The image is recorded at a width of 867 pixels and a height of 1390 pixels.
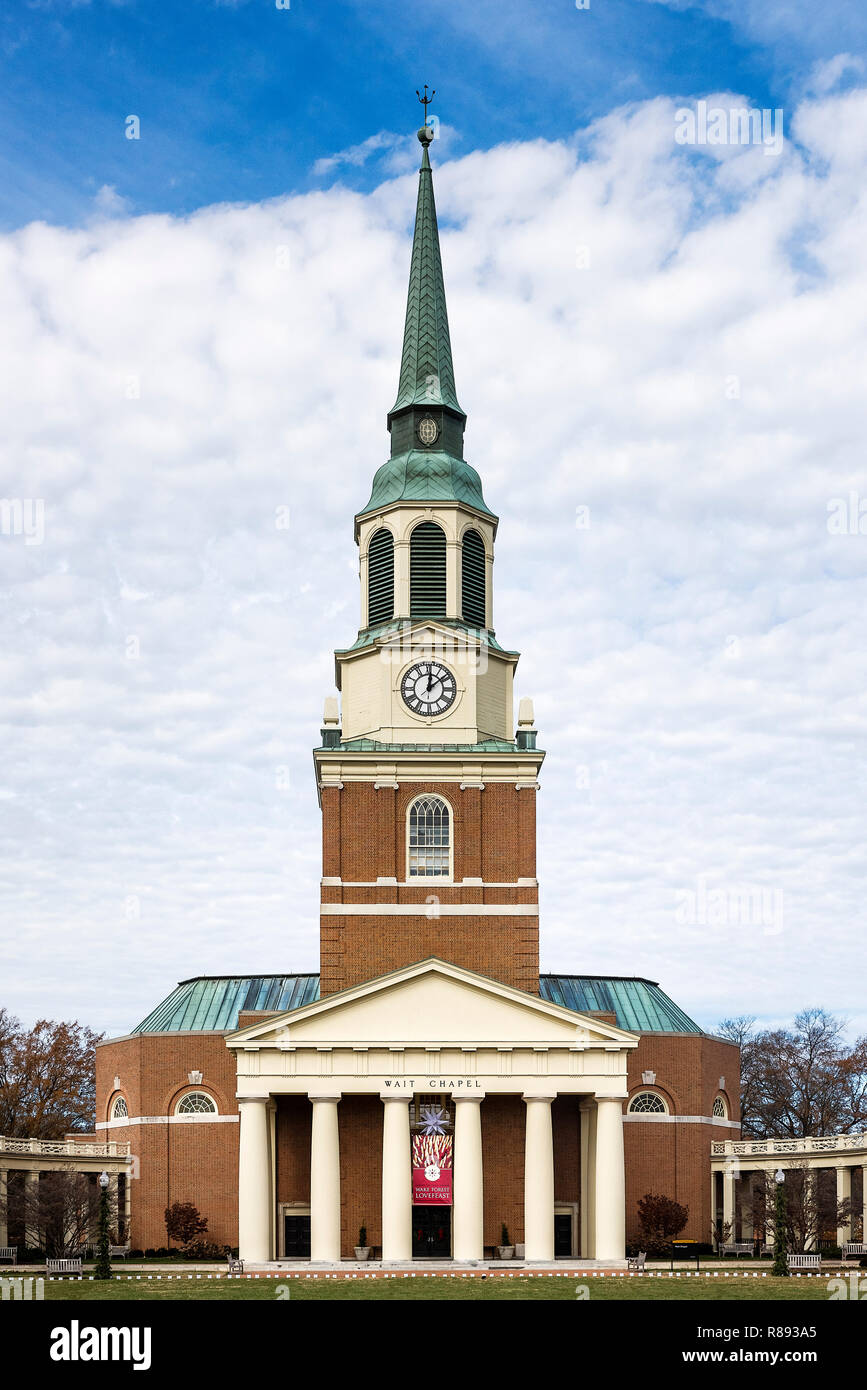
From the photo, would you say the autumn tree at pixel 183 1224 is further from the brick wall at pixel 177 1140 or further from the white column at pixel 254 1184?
the white column at pixel 254 1184

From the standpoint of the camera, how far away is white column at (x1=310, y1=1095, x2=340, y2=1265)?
2063 inches

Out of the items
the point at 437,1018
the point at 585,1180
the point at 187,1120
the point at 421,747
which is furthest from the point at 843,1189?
the point at 187,1120

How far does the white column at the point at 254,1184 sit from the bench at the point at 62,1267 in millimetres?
5215

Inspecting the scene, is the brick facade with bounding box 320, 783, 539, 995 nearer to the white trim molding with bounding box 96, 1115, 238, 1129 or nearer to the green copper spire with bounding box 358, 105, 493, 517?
the white trim molding with bounding box 96, 1115, 238, 1129

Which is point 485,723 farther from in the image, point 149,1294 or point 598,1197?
point 149,1294

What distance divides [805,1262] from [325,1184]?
1548 cm

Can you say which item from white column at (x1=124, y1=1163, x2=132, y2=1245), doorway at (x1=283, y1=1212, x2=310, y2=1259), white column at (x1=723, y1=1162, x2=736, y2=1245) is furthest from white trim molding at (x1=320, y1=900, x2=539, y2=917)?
A: white column at (x1=723, y1=1162, x2=736, y2=1245)

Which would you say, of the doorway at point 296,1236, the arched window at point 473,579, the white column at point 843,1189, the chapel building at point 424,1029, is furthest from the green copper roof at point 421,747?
the white column at point 843,1189

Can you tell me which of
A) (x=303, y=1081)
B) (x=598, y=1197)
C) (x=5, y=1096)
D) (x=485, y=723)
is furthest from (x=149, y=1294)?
(x=5, y=1096)

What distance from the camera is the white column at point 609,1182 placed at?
2100 inches

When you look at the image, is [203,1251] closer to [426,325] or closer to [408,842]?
[408,842]

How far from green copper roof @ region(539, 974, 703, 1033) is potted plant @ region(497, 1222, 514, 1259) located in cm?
1156

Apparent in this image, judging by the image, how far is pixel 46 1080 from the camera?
93.1m
